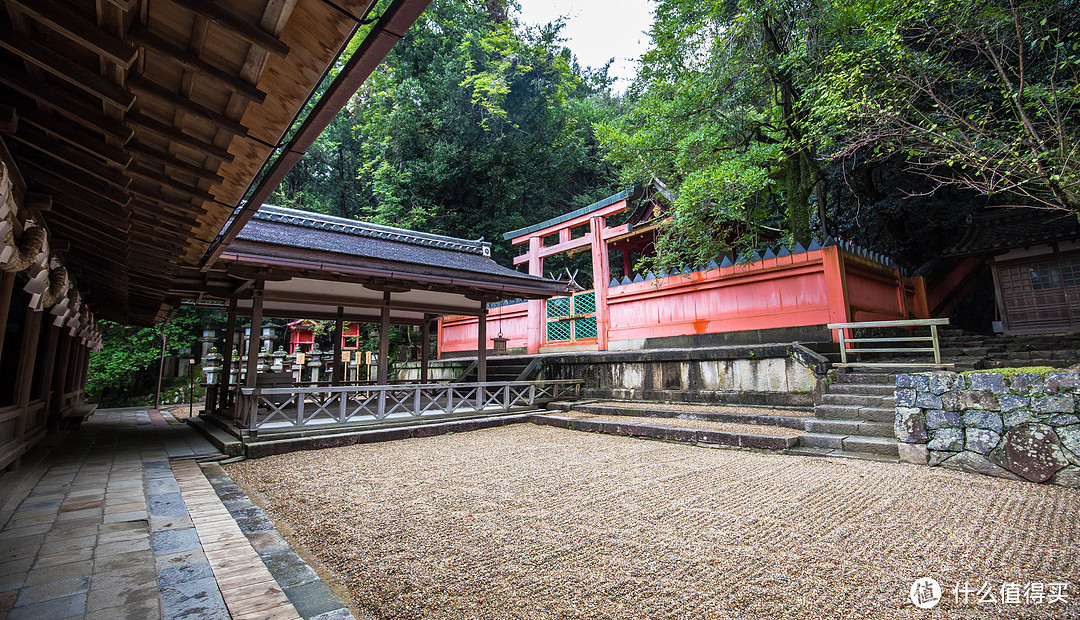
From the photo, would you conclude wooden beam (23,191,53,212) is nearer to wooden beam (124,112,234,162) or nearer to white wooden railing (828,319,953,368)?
wooden beam (124,112,234,162)

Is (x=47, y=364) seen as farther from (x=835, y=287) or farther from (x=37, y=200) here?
(x=835, y=287)

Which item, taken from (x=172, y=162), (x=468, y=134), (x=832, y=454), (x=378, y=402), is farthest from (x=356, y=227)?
(x=468, y=134)

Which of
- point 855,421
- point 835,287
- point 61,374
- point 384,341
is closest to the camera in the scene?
point 855,421

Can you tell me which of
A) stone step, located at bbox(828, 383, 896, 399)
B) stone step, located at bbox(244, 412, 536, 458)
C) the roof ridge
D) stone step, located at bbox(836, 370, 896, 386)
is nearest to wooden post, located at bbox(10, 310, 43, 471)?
stone step, located at bbox(244, 412, 536, 458)

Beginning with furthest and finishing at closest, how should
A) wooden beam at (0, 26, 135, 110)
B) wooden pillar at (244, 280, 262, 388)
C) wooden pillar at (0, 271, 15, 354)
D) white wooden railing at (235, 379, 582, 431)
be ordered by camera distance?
wooden pillar at (244, 280, 262, 388) → white wooden railing at (235, 379, 582, 431) → wooden pillar at (0, 271, 15, 354) → wooden beam at (0, 26, 135, 110)

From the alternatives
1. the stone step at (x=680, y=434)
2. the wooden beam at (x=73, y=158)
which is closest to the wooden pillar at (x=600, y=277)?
the stone step at (x=680, y=434)

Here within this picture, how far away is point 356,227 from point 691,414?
8424 mm

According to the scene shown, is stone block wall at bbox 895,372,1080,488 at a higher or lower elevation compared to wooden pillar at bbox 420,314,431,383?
lower

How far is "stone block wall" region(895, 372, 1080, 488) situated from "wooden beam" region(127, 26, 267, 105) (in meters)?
6.31

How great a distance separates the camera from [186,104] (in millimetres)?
2227

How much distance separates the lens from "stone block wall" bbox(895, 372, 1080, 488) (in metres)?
3.83

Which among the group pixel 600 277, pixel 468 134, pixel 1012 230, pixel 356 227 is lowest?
pixel 600 277

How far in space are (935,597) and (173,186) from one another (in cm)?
529

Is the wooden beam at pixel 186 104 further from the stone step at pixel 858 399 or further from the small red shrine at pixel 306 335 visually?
the small red shrine at pixel 306 335
